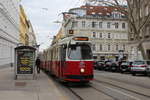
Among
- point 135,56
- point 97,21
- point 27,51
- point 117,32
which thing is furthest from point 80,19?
point 27,51

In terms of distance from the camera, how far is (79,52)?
18453 millimetres

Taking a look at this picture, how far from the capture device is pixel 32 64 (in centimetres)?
2252

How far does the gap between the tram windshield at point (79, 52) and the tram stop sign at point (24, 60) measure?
4825 mm

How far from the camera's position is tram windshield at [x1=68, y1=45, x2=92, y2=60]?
18.3m

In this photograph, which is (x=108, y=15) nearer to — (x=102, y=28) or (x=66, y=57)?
(x=102, y=28)

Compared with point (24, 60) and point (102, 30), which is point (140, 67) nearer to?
point (24, 60)

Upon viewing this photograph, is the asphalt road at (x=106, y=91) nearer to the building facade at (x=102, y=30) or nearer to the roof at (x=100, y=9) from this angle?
the roof at (x=100, y=9)

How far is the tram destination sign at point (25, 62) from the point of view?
73.6ft

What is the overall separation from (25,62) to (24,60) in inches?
6.3

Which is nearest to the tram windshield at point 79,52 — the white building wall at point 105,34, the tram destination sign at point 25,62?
the tram destination sign at point 25,62

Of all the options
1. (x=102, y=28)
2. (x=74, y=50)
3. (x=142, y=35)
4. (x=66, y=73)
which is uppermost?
(x=102, y=28)

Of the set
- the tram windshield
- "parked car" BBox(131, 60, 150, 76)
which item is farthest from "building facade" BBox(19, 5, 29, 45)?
the tram windshield

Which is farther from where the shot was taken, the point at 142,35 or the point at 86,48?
the point at 142,35

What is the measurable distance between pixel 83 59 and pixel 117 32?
263 ft
